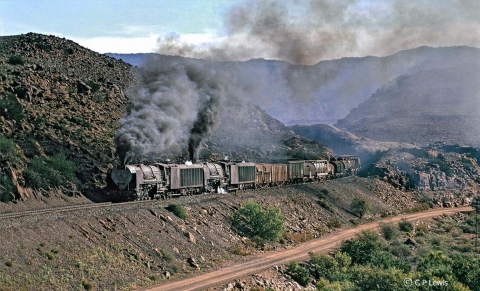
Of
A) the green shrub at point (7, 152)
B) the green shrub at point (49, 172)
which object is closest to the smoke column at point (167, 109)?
the green shrub at point (49, 172)

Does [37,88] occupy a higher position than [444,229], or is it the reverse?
[37,88]

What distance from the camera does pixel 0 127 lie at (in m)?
54.5

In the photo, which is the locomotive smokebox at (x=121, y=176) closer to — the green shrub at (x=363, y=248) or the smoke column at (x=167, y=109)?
the smoke column at (x=167, y=109)

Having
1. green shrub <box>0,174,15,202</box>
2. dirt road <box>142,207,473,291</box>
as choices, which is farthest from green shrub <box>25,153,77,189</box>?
dirt road <box>142,207,473,291</box>

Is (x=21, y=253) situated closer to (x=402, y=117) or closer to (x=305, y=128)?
(x=305, y=128)

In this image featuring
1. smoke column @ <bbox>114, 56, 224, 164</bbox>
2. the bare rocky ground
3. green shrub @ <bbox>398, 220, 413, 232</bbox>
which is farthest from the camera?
green shrub @ <bbox>398, 220, 413, 232</bbox>

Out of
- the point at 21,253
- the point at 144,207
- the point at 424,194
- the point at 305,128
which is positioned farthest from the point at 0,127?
the point at 305,128

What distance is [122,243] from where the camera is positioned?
31844 mm

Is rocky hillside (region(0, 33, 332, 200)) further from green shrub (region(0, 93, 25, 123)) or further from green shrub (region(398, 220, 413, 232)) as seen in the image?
green shrub (region(398, 220, 413, 232))

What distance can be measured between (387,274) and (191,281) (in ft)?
32.0

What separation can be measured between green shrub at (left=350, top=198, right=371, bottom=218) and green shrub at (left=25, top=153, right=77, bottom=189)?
97.0ft

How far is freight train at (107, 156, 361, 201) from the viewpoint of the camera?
3884cm

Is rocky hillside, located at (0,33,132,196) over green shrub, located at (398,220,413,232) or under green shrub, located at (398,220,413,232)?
over

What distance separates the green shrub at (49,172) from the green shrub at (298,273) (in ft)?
63.6
